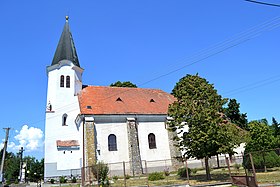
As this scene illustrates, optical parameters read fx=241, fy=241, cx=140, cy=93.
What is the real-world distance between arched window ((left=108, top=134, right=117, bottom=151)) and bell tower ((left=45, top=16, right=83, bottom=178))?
11.0ft

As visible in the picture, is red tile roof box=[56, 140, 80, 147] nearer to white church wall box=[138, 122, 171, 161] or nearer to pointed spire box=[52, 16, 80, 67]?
white church wall box=[138, 122, 171, 161]

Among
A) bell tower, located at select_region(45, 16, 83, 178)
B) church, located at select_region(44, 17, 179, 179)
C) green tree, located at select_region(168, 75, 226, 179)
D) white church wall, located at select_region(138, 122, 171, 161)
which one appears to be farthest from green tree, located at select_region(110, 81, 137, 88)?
green tree, located at select_region(168, 75, 226, 179)

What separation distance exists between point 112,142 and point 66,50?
13782 mm

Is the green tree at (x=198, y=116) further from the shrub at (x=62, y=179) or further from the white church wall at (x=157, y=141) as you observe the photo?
the shrub at (x=62, y=179)

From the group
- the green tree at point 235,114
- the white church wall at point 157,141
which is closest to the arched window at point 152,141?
the white church wall at point 157,141

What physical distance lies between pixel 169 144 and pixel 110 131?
310 inches

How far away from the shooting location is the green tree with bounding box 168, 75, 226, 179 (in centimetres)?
1764

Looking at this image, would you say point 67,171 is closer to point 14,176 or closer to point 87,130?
point 87,130

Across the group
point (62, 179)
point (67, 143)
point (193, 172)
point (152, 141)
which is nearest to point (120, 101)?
point (152, 141)

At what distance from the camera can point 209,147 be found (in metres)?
17.9

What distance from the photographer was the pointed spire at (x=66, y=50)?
31781 millimetres

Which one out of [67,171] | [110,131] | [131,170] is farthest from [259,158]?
[67,171]

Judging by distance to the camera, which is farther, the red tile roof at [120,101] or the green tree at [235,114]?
the green tree at [235,114]

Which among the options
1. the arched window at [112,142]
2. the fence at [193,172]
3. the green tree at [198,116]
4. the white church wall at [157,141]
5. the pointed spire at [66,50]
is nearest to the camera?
the fence at [193,172]
